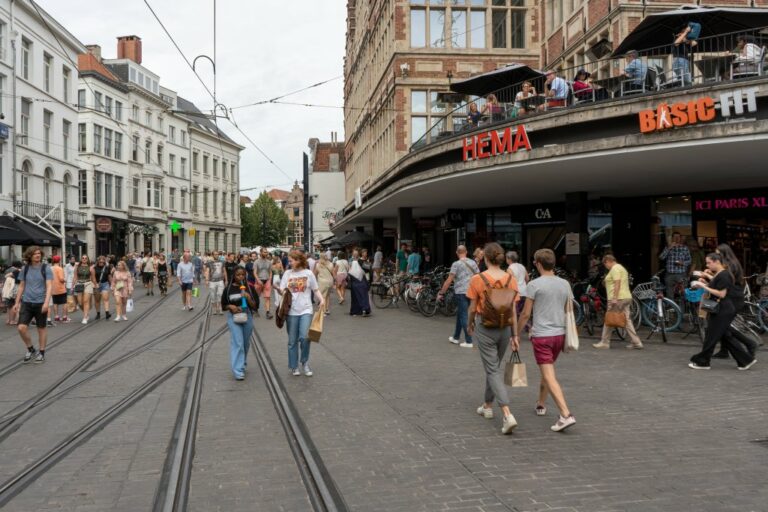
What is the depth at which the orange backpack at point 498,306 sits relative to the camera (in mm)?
5875

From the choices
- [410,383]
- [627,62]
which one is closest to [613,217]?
[627,62]

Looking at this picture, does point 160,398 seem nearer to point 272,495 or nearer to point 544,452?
point 272,495

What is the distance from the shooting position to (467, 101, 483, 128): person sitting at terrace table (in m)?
15.7

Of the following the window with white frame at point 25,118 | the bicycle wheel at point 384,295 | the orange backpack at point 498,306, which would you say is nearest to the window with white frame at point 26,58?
the window with white frame at point 25,118

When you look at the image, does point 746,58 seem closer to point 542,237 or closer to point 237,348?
point 237,348

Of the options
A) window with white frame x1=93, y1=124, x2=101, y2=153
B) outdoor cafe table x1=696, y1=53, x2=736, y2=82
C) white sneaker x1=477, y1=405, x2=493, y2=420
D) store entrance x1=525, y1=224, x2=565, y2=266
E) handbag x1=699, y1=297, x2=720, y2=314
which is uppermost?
window with white frame x1=93, y1=124, x2=101, y2=153

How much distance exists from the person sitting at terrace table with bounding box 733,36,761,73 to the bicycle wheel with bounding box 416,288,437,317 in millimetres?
8458

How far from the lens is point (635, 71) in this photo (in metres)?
12.2

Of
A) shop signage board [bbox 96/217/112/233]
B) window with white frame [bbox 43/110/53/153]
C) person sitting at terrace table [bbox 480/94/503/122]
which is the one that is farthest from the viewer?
shop signage board [bbox 96/217/112/233]

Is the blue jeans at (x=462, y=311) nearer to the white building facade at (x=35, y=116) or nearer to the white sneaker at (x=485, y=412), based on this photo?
the white sneaker at (x=485, y=412)

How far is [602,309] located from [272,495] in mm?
10269

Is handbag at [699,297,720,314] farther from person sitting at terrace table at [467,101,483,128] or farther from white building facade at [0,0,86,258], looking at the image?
white building facade at [0,0,86,258]

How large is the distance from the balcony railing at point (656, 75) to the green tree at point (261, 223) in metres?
71.5

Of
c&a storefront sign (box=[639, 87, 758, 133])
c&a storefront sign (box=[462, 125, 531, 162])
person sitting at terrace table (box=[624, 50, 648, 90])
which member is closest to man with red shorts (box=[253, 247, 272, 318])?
c&a storefront sign (box=[462, 125, 531, 162])
